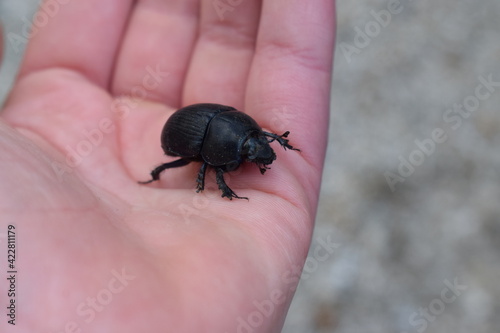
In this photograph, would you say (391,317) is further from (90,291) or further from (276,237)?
(90,291)

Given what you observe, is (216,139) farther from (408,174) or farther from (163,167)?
(408,174)

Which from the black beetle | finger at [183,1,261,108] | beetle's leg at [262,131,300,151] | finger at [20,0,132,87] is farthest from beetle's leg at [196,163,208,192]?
finger at [20,0,132,87]

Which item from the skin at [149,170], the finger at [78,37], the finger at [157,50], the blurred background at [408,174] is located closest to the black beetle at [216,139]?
the skin at [149,170]

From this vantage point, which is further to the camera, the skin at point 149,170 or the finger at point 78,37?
the finger at point 78,37

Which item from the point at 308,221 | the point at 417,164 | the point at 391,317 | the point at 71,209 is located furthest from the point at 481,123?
the point at 71,209

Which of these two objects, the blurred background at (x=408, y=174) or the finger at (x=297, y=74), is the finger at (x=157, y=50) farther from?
the blurred background at (x=408, y=174)

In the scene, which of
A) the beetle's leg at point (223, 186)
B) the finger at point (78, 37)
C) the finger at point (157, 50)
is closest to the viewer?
the beetle's leg at point (223, 186)
